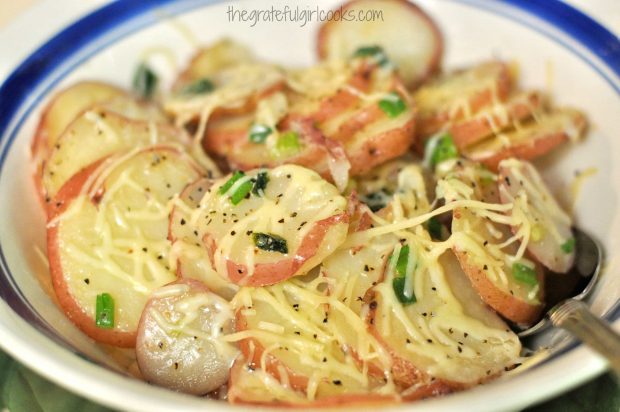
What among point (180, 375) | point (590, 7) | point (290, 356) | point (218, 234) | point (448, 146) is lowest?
point (180, 375)

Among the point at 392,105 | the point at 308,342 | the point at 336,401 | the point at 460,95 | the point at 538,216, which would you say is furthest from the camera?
the point at 460,95

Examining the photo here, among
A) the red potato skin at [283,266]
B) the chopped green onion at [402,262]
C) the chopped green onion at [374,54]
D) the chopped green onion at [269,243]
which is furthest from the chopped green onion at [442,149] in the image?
the chopped green onion at [269,243]

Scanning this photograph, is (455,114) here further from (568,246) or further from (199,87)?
(199,87)

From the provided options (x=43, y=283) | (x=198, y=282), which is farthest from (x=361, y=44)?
(x=43, y=283)

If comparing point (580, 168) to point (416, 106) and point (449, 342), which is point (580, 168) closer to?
point (416, 106)

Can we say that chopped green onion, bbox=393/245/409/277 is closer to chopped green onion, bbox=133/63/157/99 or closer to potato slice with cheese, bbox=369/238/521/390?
potato slice with cheese, bbox=369/238/521/390

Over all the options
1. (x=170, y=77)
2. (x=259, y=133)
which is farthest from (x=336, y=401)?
(x=170, y=77)

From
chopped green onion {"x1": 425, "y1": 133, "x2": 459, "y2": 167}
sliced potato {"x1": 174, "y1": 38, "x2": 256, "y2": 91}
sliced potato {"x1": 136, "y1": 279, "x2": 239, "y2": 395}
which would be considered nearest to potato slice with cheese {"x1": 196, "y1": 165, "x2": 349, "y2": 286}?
sliced potato {"x1": 136, "y1": 279, "x2": 239, "y2": 395}
